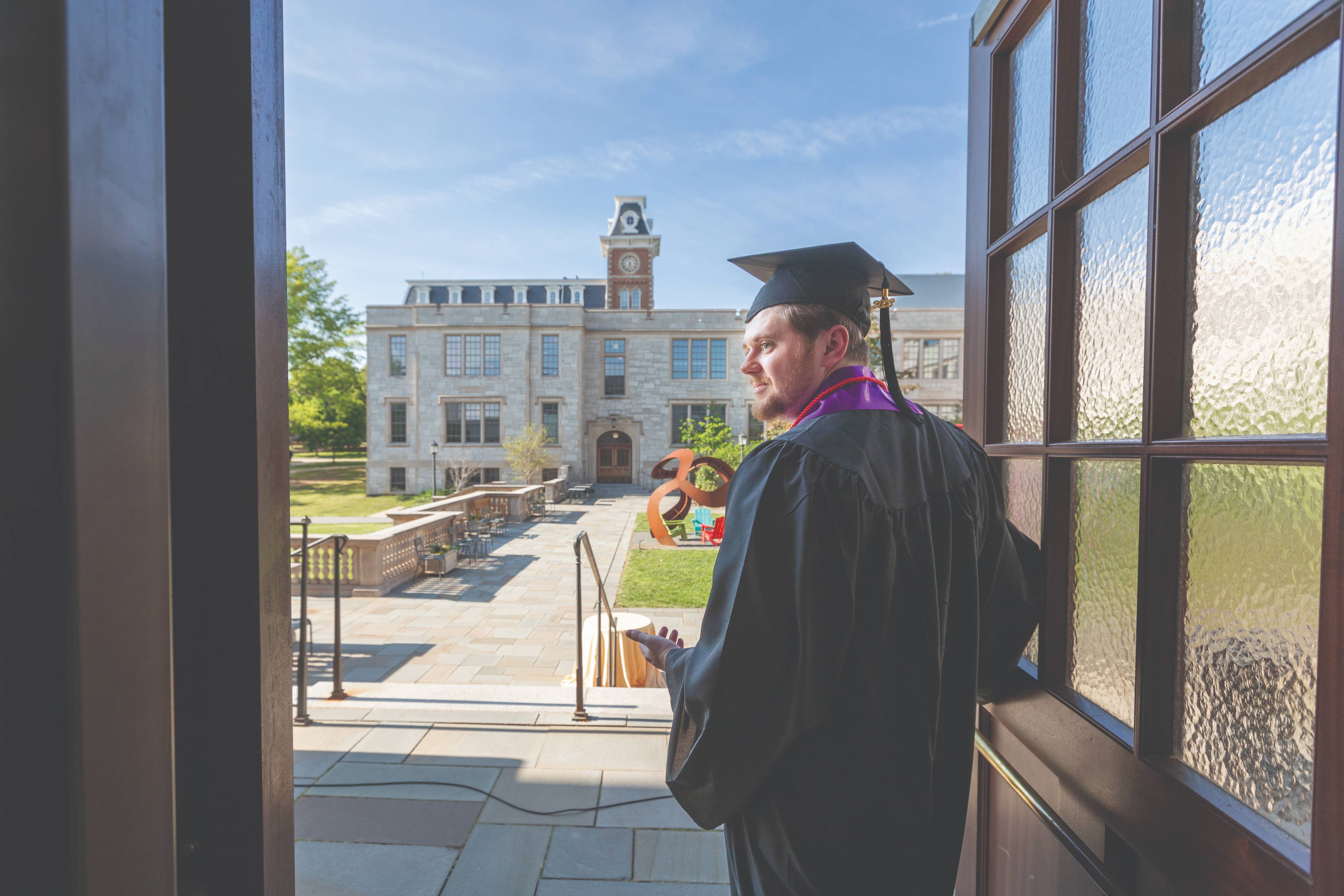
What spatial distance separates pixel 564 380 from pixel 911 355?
17.0m

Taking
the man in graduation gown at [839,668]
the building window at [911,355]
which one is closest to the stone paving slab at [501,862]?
the man in graduation gown at [839,668]

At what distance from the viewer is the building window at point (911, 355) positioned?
29891 mm

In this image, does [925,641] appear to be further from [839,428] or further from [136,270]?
[136,270]

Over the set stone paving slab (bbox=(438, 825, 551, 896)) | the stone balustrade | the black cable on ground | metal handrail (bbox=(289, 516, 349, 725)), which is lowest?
the stone balustrade

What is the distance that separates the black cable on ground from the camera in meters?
3.06

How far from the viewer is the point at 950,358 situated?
30.3 m

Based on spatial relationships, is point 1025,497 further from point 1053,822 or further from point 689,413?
point 689,413

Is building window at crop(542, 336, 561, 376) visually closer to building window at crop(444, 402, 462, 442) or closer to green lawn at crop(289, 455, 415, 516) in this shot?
building window at crop(444, 402, 462, 442)

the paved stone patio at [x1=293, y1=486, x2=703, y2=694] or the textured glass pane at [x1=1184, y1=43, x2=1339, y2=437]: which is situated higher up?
the textured glass pane at [x1=1184, y1=43, x2=1339, y2=437]

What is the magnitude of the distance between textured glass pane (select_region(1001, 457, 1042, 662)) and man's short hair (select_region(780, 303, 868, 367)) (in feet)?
1.60

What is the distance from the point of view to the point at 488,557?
43.0 feet

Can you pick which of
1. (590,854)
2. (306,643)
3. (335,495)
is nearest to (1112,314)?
(590,854)

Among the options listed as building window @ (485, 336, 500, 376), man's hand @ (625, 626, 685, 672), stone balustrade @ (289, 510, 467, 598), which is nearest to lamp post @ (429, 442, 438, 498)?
building window @ (485, 336, 500, 376)

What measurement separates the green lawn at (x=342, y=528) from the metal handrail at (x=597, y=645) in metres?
10.4
